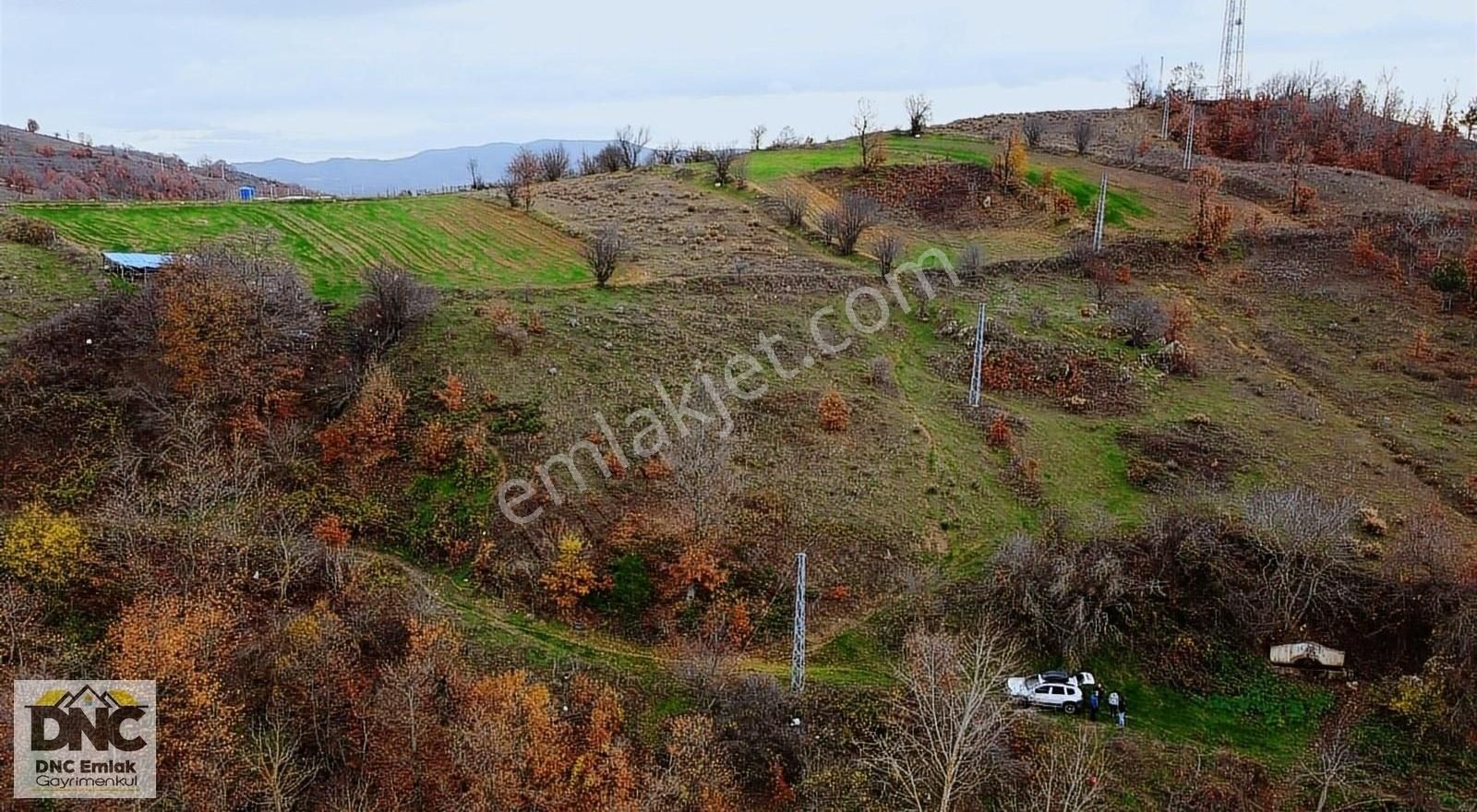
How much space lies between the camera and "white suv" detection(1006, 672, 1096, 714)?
27672mm

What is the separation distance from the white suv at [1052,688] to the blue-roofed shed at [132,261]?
43595mm

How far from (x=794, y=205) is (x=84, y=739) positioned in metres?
51.8

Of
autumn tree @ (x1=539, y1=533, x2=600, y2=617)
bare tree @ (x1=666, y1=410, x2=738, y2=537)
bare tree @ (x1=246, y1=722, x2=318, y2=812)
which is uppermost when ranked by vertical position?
bare tree @ (x1=666, y1=410, x2=738, y2=537)

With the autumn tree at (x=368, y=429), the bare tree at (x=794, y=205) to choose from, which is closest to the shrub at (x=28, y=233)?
A: the autumn tree at (x=368, y=429)

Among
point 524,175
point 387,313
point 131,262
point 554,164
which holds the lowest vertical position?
point 387,313

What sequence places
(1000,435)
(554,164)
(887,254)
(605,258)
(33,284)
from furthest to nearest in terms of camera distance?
1. (554,164)
2. (887,254)
3. (605,258)
4. (33,284)
5. (1000,435)

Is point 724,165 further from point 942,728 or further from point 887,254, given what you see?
point 942,728

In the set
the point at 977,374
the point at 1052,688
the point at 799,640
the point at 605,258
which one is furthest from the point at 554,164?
the point at 1052,688

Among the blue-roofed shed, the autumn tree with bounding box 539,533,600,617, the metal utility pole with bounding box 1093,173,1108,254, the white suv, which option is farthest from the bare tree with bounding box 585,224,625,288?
the metal utility pole with bounding box 1093,173,1108,254

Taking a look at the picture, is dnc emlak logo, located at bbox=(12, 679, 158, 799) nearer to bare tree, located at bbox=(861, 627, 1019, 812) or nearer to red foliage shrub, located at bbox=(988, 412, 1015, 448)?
bare tree, located at bbox=(861, 627, 1019, 812)

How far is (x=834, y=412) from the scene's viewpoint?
39250mm

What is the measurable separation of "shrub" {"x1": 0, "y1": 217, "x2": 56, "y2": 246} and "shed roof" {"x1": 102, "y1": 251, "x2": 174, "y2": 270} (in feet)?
14.5

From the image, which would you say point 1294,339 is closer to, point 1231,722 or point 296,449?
point 1231,722

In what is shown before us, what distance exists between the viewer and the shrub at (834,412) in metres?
38.9
